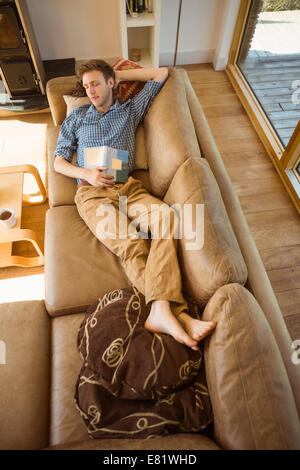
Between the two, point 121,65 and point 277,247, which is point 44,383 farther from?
point 121,65

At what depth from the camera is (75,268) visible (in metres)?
1.35

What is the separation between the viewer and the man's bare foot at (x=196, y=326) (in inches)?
39.2

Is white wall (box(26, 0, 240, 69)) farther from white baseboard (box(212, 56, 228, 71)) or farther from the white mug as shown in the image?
the white mug

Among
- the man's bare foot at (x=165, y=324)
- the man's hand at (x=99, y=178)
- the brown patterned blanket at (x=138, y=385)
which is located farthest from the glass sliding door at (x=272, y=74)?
the brown patterned blanket at (x=138, y=385)

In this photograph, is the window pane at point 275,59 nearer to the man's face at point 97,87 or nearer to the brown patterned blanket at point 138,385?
the man's face at point 97,87

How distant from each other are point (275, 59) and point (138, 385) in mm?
2768

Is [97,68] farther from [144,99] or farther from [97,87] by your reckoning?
[144,99]

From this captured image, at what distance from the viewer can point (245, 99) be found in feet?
8.60

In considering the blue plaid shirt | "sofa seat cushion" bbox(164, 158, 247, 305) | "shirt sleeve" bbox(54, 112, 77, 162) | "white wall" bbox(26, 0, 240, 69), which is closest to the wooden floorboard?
"white wall" bbox(26, 0, 240, 69)

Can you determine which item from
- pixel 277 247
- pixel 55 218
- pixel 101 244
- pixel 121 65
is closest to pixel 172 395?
pixel 101 244

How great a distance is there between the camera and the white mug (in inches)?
59.2

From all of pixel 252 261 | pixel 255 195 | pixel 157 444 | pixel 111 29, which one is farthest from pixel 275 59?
pixel 157 444

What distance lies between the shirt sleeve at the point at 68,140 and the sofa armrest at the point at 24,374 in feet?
2.74

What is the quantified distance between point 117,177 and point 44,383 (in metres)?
1.01
